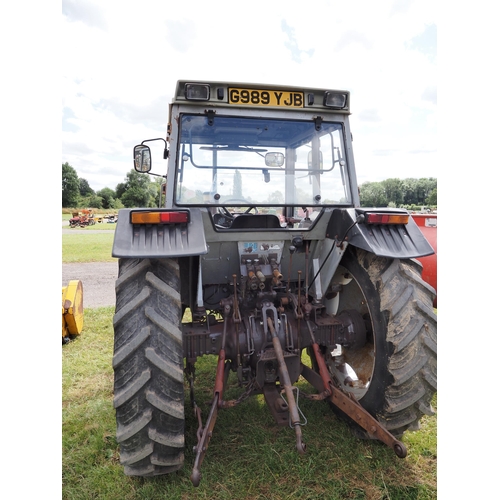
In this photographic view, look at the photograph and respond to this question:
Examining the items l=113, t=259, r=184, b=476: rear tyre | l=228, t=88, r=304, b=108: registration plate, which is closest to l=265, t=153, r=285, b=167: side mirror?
l=228, t=88, r=304, b=108: registration plate

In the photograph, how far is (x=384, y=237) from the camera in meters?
2.64

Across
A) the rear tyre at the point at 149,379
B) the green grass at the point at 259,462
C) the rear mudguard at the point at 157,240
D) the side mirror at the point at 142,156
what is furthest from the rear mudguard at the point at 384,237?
the side mirror at the point at 142,156

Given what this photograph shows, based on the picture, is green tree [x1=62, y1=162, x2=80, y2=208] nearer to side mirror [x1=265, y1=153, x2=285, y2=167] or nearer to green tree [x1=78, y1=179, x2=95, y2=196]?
green tree [x1=78, y1=179, x2=95, y2=196]

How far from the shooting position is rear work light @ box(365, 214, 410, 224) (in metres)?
2.60

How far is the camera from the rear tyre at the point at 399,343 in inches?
97.2

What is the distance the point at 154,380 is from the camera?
223 centimetres

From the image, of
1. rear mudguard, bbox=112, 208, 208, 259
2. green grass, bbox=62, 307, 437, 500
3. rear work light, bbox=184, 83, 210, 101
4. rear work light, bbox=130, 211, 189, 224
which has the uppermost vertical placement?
rear work light, bbox=184, 83, 210, 101

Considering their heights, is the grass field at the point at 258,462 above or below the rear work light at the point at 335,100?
below

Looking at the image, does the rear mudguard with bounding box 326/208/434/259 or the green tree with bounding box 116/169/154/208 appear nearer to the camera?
the rear mudguard with bounding box 326/208/434/259

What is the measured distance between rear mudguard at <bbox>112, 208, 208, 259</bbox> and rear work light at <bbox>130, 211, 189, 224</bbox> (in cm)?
5

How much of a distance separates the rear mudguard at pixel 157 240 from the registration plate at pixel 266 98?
1.03 meters

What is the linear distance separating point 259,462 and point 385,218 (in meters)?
1.85

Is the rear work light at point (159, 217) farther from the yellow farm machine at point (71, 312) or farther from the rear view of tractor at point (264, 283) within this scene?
the yellow farm machine at point (71, 312)

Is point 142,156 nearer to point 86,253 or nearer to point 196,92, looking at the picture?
point 196,92
